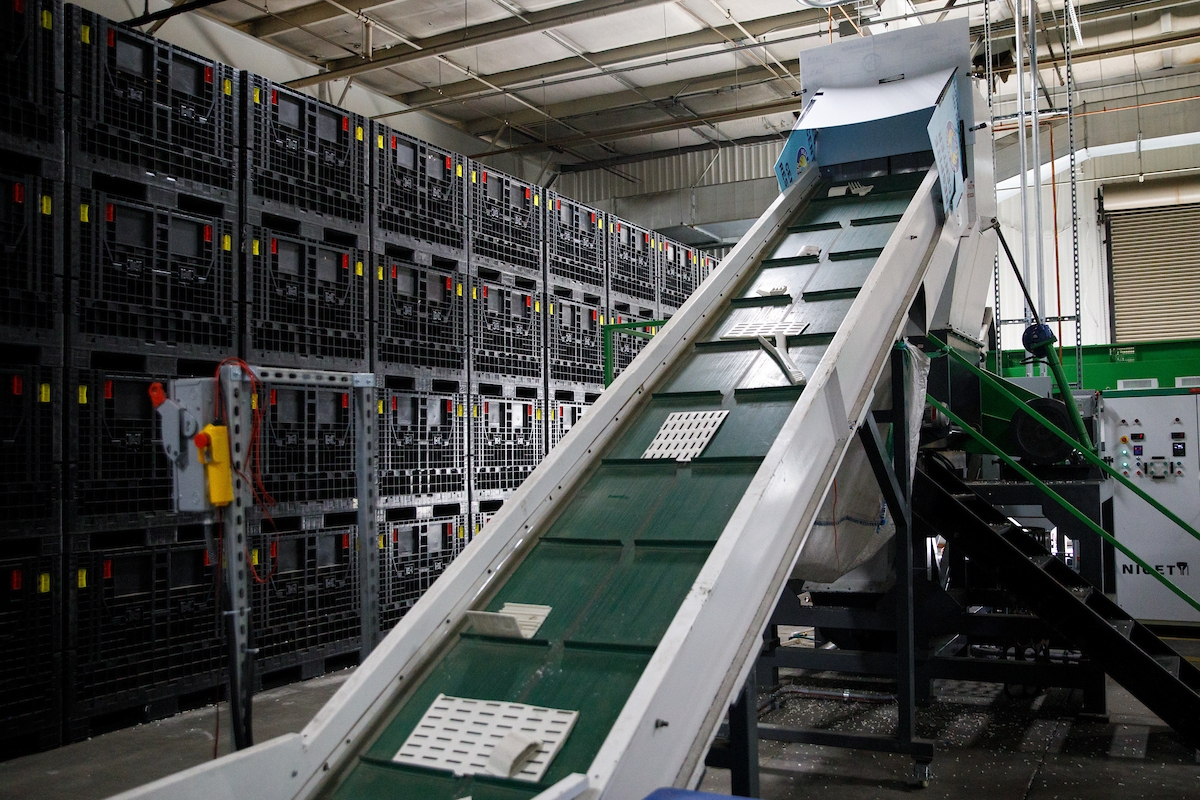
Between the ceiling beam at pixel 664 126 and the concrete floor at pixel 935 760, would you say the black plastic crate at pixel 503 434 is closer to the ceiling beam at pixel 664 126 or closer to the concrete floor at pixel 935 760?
the concrete floor at pixel 935 760

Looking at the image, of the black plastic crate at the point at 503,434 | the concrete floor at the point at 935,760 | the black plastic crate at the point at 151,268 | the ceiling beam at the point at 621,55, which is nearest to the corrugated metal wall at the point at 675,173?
the ceiling beam at the point at 621,55

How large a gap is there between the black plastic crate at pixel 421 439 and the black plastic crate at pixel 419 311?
5.9 inches

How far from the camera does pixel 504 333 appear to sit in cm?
809

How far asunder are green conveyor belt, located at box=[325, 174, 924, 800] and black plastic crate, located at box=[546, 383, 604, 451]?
4155mm

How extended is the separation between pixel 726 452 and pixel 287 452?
3.53 m

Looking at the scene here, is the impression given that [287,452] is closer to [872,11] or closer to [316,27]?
[872,11]

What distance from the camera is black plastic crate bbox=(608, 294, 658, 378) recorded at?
9688 mm

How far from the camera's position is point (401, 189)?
7070 millimetres

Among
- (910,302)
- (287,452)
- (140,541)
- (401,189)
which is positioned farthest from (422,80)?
(910,302)

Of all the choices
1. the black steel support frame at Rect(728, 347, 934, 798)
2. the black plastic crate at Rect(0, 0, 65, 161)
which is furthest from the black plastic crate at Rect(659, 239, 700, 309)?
the black plastic crate at Rect(0, 0, 65, 161)

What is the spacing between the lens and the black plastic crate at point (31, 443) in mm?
4703

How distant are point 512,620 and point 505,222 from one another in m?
5.59

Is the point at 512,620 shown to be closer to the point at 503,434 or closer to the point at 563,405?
the point at 503,434

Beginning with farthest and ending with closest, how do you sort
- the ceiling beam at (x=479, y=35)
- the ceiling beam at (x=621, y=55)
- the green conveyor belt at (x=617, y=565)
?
1. the ceiling beam at (x=621, y=55)
2. the ceiling beam at (x=479, y=35)
3. the green conveyor belt at (x=617, y=565)
